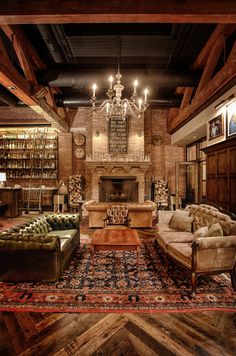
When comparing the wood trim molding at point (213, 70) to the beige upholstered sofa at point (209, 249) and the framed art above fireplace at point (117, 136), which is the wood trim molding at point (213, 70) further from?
the framed art above fireplace at point (117, 136)

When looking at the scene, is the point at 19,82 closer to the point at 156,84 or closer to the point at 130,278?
the point at 156,84

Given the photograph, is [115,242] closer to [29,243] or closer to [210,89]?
[29,243]

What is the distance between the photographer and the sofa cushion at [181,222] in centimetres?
385

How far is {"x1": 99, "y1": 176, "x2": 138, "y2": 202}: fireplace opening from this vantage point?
8.34 meters

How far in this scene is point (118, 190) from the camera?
8508 millimetres

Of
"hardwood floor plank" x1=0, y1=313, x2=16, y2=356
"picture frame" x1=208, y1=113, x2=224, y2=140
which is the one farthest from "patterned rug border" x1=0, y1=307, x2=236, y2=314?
"picture frame" x1=208, y1=113, x2=224, y2=140

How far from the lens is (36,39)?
171 inches

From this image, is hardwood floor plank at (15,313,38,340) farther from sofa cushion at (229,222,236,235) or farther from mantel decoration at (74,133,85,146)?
mantel decoration at (74,133,85,146)

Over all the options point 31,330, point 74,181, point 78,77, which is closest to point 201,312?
point 31,330

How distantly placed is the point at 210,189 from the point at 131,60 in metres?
3.84

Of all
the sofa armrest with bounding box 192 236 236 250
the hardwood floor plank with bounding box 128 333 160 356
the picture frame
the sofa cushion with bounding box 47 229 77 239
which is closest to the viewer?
the hardwood floor plank with bounding box 128 333 160 356

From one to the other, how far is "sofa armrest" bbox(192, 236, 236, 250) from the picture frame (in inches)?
98.7

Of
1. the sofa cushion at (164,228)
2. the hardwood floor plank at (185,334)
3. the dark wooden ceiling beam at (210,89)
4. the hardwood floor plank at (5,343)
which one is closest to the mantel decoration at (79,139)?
the dark wooden ceiling beam at (210,89)
